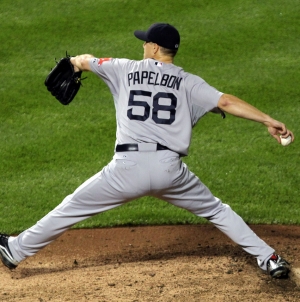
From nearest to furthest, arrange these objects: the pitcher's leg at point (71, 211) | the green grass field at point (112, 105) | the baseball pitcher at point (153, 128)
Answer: the baseball pitcher at point (153, 128)
the pitcher's leg at point (71, 211)
the green grass field at point (112, 105)

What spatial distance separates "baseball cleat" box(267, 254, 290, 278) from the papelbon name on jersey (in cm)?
145

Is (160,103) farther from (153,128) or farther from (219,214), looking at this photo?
(219,214)

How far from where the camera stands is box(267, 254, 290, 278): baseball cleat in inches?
198

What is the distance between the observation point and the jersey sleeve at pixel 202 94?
477 cm

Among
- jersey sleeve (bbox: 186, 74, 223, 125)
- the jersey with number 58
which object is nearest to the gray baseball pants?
the jersey with number 58

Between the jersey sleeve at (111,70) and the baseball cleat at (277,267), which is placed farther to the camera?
the baseball cleat at (277,267)

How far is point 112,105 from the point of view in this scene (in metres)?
8.18

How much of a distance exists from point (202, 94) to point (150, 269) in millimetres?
1417

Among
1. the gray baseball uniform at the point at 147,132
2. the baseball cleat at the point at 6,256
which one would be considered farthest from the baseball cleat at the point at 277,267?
the baseball cleat at the point at 6,256

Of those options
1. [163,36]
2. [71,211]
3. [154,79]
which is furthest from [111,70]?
[71,211]

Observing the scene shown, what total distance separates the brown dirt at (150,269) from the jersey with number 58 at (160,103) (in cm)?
99

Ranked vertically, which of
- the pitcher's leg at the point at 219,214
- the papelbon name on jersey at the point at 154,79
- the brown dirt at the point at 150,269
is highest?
the papelbon name on jersey at the point at 154,79

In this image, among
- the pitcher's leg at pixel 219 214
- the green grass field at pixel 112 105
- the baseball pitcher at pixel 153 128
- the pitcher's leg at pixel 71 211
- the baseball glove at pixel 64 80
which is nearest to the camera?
the baseball pitcher at pixel 153 128

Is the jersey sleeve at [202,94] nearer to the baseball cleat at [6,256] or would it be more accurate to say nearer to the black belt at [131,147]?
the black belt at [131,147]
